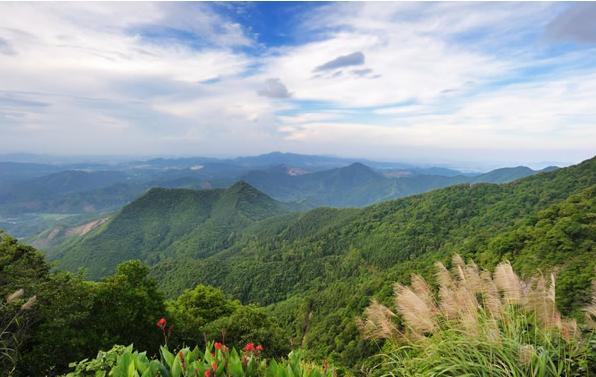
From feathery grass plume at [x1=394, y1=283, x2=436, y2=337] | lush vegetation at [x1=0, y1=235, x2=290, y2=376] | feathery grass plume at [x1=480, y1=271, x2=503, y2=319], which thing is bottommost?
lush vegetation at [x1=0, y1=235, x2=290, y2=376]

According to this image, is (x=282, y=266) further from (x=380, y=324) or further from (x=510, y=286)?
(x=510, y=286)

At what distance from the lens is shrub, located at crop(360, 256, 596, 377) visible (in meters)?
3.07

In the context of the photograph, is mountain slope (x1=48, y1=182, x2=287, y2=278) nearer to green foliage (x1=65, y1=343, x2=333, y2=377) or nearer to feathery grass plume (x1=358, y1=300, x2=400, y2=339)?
green foliage (x1=65, y1=343, x2=333, y2=377)

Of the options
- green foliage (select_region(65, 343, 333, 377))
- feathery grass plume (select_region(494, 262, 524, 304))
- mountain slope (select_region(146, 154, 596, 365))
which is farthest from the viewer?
mountain slope (select_region(146, 154, 596, 365))

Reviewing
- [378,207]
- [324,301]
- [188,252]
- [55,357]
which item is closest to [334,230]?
[378,207]

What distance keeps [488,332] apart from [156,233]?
182 metres

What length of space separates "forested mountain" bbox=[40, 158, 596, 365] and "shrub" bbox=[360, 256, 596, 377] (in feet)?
6.82

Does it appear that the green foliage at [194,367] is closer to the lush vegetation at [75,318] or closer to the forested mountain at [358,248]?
the lush vegetation at [75,318]

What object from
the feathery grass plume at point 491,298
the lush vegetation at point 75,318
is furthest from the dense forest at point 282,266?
the feathery grass plume at point 491,298

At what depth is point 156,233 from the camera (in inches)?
6535

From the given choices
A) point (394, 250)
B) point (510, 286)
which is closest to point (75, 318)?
point (510, 286)

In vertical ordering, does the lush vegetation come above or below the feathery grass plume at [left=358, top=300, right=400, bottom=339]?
below

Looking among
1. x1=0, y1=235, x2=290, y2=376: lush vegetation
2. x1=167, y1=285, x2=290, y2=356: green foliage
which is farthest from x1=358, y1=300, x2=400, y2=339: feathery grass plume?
x1=167, y1=285, x2=290, y2=356: green foliage

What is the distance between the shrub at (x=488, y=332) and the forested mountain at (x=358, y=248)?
6.82ft
